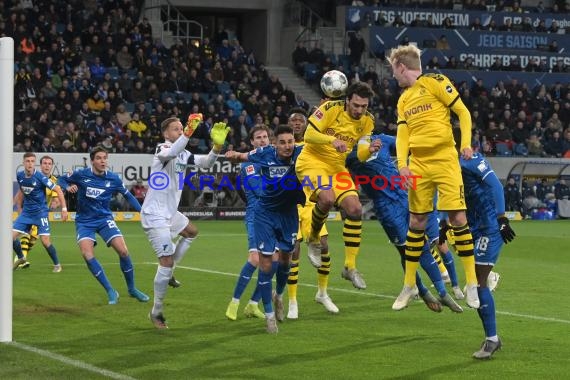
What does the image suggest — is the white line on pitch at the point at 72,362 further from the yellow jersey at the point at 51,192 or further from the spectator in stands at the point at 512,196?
the spectator in stands at the point at 512,196

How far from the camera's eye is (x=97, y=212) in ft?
52.5

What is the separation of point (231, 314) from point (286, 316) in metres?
0.71

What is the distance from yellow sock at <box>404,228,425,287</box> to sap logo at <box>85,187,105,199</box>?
19.3 ft

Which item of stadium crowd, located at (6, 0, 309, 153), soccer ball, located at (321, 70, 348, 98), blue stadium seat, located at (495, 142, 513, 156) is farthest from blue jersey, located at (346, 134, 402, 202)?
blue stadium seat, located at (495, 142, 513, 156)

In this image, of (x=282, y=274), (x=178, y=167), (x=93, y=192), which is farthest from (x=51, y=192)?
(x=282, y=274)

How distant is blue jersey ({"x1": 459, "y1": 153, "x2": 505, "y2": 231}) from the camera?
1092cm

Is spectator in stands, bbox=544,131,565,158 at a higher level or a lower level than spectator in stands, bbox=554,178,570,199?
higher

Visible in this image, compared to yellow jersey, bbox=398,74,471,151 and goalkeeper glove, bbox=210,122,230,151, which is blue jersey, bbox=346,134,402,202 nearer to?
goalkeeper glove, bbox=210,122,230,151

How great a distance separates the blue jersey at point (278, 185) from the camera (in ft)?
41.0

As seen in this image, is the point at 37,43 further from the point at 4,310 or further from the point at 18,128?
the point at 4,310

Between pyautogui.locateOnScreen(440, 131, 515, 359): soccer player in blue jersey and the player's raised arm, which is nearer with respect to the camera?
pyautogui.locateOnScreen(440, 131, 515, 359): soccer player in blue jersey

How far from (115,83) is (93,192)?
22.5 meters

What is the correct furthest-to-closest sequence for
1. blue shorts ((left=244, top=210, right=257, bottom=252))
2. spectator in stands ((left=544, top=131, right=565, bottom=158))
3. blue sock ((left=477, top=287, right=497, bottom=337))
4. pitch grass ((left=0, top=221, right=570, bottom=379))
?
spectator in stands ((left=544, top=131, right=565, bottom=158))
blue shorts ((left=244, top=210, right=257, bottom=252))
blue sock ((left=477, top=287, right=497, bottom=337))
pitch grass ((left=0, top=221, right=570, bottom=379))

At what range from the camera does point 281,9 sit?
159 feet
